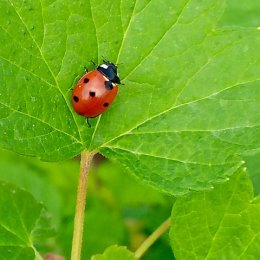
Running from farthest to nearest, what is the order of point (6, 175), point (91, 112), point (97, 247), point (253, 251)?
point (6, 175) → point (97, 247) → point (91, 112) → point (253, 251)

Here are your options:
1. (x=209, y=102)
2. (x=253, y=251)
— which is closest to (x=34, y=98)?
(x=209, y=102)

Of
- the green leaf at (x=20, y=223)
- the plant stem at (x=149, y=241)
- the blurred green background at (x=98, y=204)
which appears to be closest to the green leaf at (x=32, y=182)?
the blurred green background at (x=98, y=204)

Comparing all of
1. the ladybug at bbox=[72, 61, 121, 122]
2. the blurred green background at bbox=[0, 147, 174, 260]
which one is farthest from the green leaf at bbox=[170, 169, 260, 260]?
the blurred green background at bbox=[0, 147, 174, 260]

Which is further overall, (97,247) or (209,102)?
(97,247)

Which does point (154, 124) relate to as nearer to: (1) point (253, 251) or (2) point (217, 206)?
(2) point (217, 206)

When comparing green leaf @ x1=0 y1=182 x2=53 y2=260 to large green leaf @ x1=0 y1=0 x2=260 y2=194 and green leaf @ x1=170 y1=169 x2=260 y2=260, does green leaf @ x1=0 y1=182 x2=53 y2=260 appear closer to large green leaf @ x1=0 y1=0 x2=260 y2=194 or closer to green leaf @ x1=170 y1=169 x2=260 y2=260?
large green leaf @ x1=0 y1=0 x2=260 y2=194

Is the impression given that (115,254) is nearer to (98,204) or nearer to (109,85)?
(109,85)

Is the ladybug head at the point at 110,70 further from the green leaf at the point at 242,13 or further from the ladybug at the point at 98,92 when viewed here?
the green leaf at the point at 242,13

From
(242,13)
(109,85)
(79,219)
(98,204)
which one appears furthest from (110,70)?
(98,204)
